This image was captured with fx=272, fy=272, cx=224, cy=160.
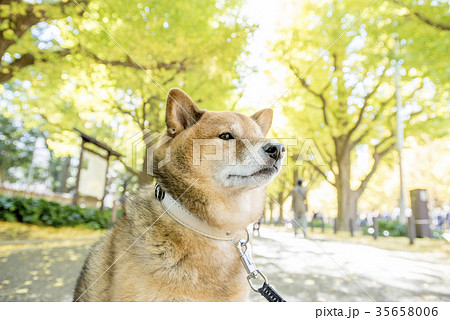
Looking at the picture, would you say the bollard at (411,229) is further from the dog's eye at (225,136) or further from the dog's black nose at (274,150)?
the dog's eye at (225,136)

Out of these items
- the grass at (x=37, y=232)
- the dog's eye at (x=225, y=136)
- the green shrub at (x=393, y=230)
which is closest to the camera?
the dog's eye at (x=225, y=136)

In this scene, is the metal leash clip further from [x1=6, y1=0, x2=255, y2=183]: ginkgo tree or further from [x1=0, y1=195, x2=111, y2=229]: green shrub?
[x1=0, y1=195, x2=111, y2=229]: green shrub

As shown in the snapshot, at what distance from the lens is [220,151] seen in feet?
5.26

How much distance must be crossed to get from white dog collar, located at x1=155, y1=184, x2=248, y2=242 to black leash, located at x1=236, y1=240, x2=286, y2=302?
99 millimetres

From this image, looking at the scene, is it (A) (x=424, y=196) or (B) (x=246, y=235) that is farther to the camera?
(A) (x=424, y=196)

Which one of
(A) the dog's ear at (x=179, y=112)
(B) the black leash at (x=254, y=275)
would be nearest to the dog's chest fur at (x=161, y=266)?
(B) the black leash at (x=254, y=275)

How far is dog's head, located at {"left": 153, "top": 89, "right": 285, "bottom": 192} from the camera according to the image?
4.99ft

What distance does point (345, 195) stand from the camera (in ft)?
25.5

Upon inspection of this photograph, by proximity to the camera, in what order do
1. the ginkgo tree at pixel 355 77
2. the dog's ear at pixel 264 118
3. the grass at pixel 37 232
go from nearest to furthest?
1. the dog's ear at pixel 264 118
2. the ginkgo tree at pixel 355 77
3. the grass at pixel 37 232

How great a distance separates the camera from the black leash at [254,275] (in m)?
1.29

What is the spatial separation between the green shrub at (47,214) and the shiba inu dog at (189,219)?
5370mm

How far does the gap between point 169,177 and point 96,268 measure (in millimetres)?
672
